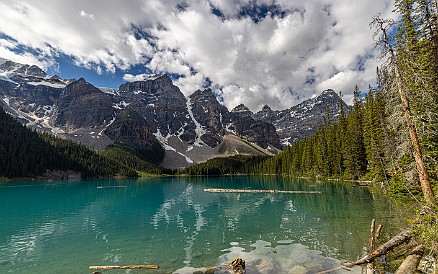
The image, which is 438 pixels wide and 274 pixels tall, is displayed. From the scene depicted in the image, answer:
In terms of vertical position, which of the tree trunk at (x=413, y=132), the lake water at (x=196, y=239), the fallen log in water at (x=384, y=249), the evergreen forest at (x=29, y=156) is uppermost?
the evergreen forest at (x=29, y=156)

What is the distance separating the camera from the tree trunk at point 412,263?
38.0 ft

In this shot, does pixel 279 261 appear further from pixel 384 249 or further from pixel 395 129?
pixel 395 129

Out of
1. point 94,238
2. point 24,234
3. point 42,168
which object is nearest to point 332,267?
point 94,238

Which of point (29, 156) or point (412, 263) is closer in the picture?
point (412, 263)

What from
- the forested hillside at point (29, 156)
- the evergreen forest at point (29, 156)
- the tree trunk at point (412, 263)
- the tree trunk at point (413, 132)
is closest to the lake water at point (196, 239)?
the tree trunk at point (412, 263)

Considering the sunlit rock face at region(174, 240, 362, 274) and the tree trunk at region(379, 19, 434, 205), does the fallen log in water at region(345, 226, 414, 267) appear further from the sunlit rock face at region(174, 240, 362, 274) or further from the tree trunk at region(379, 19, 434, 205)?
the tree trunk at region(379, 19, 434, 205)

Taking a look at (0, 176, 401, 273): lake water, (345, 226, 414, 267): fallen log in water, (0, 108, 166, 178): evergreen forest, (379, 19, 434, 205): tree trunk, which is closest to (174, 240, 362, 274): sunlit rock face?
(0, 176, 401, 273): lake water

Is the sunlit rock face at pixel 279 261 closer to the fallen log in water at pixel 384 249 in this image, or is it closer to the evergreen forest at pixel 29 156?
the fallen log in water at pixel 384 249

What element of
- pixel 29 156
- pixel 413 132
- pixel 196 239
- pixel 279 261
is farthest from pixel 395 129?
Answer: pixel 29 156

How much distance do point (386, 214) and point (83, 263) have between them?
28.7 meters

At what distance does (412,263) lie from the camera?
12.0m

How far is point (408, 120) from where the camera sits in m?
12.5

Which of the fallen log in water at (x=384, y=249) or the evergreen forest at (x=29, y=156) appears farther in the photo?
the evergreen forest at (x=29, y=156)

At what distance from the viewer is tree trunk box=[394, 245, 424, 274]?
38.0ft
